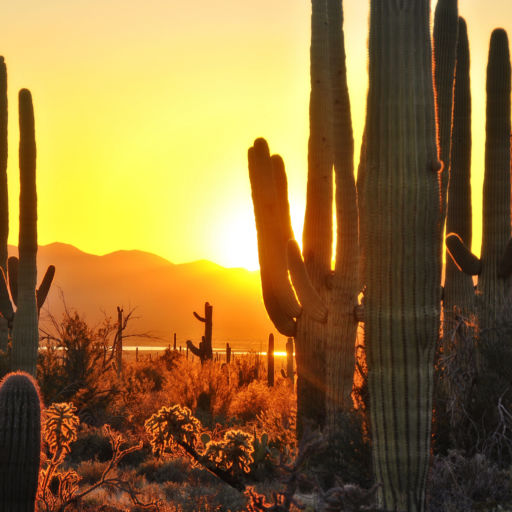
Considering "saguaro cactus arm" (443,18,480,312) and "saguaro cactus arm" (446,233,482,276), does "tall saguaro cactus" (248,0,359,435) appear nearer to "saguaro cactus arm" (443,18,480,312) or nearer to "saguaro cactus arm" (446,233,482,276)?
"saguaro cactus arm" (446,233,482,276)

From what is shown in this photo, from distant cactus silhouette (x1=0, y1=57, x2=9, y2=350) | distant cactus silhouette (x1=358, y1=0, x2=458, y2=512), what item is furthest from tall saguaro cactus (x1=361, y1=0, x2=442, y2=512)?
distant cactus silhouette (x1=0, y1=57, x2=9, y2=350)

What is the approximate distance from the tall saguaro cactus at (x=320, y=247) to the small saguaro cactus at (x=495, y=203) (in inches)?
91.5

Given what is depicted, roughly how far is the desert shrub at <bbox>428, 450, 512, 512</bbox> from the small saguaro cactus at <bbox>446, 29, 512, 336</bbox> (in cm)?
443

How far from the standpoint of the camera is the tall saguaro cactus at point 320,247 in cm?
1047

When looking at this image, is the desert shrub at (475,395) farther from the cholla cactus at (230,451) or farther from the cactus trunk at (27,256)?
the cactus trunk at (27,256)

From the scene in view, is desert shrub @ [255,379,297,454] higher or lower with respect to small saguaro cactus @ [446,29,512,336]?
lower

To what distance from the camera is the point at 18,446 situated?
21.0 ft

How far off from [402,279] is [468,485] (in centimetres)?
257

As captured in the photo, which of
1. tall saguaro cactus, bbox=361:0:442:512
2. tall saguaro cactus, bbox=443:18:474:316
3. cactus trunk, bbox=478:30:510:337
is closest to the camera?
tall saguaro cactus, bbox=361:0:442:512

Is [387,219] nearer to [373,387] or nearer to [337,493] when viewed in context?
[373,387]

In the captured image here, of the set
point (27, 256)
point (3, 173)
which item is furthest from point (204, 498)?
point (3, 173)

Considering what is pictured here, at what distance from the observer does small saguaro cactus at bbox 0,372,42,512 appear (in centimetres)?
635

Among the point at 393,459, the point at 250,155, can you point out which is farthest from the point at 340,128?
the point at 393,459

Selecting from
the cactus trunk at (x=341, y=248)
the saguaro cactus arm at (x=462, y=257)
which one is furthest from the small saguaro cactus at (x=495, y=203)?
the cactus trunk at (x=341, y=248)
